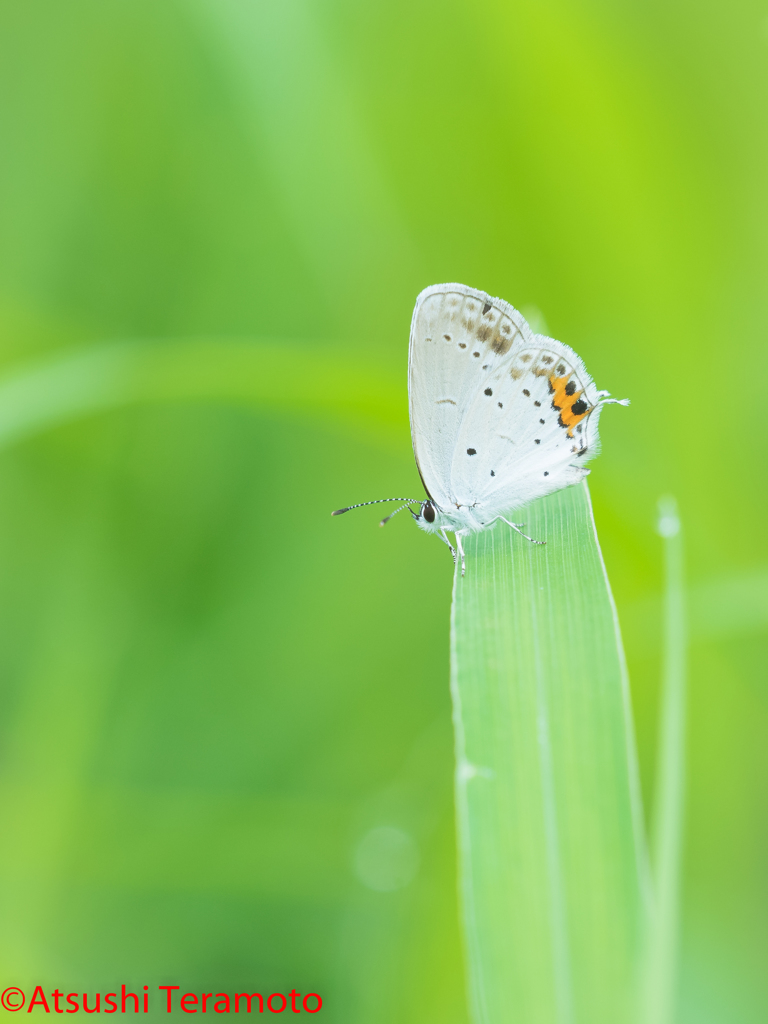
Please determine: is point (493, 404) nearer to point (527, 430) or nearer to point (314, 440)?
point (527, 430)

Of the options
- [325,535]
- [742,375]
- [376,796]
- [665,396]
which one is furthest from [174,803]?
[742,375]

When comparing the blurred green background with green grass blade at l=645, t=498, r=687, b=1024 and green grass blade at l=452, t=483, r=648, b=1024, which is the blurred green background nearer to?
green grass blade at l=645, t=498, r=687, b=1024

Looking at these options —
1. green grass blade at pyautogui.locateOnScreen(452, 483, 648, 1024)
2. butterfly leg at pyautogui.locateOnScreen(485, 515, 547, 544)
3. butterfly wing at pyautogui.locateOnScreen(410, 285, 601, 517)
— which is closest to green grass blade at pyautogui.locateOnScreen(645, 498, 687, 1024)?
green grass blade at pyautogui.locateOnScreen(452, 483, 648, 1024)

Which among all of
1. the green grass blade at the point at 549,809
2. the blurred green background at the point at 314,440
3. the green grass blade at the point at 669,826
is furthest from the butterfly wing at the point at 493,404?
the green grass blade at the point at 549,809

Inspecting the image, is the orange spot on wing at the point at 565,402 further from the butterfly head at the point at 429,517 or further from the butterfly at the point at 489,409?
the butterfly head at the point at 429,517

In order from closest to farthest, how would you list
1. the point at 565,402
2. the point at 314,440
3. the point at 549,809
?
1. the point at 549,809
2. the point at 565,402
3. the point at 314,440

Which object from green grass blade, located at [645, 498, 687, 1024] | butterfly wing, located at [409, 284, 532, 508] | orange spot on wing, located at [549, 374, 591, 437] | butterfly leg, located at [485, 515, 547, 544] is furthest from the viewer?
orange spot on wing, located at [549, 374, 591, 437]

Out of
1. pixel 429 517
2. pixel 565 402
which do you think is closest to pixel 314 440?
pixel 429 517
